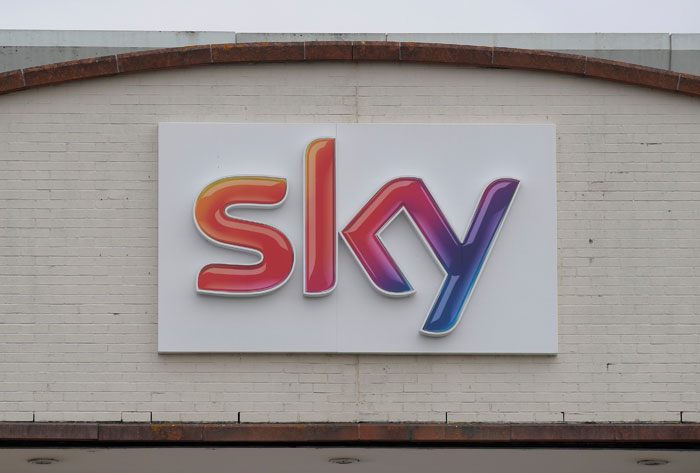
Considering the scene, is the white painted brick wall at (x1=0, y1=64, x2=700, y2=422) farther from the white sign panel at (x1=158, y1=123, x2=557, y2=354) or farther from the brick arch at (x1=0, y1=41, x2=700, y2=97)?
the white sign panel at (x1=158, y1=123, x2=557, y2=354)

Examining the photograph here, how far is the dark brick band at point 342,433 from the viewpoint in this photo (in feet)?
45.8

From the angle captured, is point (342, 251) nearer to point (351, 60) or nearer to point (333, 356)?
point (333, 356)

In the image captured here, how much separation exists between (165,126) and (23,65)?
123 inches

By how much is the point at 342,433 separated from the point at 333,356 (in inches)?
33.6

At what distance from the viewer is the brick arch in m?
14.6

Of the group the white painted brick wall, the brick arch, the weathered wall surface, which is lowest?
the white painted brick wall

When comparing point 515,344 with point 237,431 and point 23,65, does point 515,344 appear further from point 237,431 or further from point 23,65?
point 23,65

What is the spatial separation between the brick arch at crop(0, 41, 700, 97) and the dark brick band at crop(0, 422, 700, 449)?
12.4 feet

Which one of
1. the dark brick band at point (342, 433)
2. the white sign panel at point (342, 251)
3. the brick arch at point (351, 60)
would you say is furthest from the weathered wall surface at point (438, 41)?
the dark brick band at point (342, 433)

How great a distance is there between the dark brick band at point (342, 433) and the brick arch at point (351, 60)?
377cm

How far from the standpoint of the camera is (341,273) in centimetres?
1423

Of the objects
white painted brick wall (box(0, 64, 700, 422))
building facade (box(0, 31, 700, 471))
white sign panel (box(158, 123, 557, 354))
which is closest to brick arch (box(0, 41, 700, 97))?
building facade (box(0, 31, 700, 471))

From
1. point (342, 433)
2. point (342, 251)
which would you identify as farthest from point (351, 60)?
point (342, 433)
